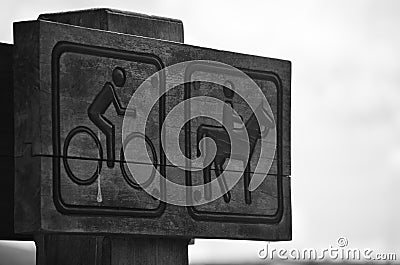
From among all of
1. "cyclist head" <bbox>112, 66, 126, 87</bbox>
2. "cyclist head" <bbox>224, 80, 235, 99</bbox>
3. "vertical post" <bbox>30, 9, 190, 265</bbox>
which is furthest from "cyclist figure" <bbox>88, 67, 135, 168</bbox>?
"cyclist head" <bbox>224, 80, 235, 99</bbox>

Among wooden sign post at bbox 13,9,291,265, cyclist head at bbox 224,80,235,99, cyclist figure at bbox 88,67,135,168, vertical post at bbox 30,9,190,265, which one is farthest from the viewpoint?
cyclist head at bbox 224,80,235,99

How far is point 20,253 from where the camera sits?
22688 mm

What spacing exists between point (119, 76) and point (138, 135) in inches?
7.2

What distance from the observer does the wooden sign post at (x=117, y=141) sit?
3.76 meters

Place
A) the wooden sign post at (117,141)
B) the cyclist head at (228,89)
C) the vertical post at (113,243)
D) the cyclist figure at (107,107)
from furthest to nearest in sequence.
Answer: the cyclist head at (228,89)
the vertical post at (113,243)
the cyclist figure at (107,107)
the wooden sign post at (117,141)

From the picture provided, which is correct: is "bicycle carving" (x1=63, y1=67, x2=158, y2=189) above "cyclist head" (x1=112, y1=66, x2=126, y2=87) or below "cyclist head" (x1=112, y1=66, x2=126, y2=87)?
below

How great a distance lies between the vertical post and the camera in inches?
159

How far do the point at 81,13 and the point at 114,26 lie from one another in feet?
0.36

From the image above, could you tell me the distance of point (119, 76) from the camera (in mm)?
3979

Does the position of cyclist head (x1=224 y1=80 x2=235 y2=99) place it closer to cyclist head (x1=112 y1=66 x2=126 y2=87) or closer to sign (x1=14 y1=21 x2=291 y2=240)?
sign (x1=14 y1=21 x2=291 y2=240)

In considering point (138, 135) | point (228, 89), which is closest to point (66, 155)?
point (138, 135)

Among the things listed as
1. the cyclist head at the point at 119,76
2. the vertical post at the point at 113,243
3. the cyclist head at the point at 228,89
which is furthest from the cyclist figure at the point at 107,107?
the cyclist head at the point at 228,89

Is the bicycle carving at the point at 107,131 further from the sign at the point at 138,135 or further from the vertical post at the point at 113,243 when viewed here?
the vertical post at the point at 113,243

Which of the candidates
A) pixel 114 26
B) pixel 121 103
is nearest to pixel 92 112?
pixel 121 103
